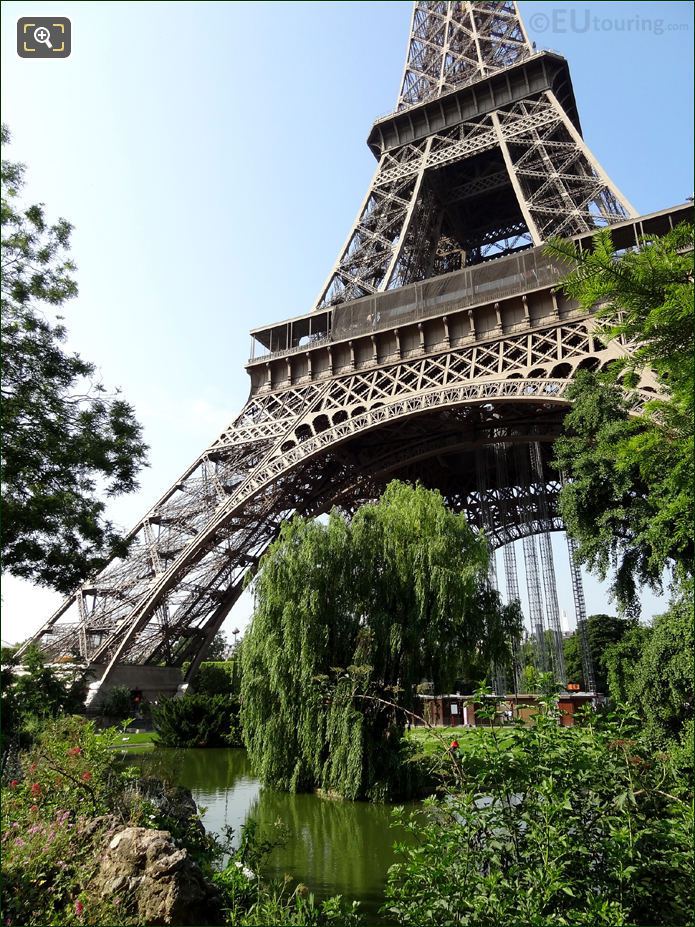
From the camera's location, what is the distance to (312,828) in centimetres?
954

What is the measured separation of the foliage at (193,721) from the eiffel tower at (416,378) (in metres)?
2.77

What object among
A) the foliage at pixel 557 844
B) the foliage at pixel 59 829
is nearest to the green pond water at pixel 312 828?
the foliage at pixel 59 829

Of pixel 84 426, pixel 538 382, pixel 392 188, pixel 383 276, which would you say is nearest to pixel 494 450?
pixel 383 276

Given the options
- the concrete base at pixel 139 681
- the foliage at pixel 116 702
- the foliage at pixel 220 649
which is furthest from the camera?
the foliage at pixel 220 649

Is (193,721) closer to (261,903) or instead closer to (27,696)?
(27,696)

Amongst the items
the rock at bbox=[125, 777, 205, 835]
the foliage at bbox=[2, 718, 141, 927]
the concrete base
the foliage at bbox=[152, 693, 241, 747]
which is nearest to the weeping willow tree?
the rock at bbox=[125, 777, 205, 835]

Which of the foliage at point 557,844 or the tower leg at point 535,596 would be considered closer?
the foliage at point 557,844

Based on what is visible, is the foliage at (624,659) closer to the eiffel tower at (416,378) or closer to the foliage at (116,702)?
the eiffel tower at (416,378)

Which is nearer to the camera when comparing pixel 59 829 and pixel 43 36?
pixel 43 36

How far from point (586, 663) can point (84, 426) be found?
22294 mm

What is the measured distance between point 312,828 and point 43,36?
10.4 metres

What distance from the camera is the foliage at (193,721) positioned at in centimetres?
1903

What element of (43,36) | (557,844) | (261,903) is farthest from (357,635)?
(43,36)

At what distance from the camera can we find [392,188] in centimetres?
2900
